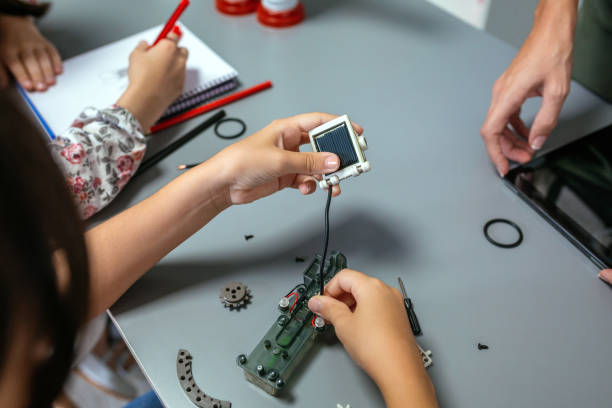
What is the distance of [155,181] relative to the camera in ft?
3.13

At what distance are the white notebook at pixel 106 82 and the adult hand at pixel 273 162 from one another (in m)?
0.37

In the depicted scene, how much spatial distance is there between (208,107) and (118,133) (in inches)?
9.1

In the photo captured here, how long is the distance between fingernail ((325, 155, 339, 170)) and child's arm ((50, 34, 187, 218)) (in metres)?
0.41

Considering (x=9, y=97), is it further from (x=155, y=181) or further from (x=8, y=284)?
(x=155, y=181)

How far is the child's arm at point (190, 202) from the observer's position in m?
0.75

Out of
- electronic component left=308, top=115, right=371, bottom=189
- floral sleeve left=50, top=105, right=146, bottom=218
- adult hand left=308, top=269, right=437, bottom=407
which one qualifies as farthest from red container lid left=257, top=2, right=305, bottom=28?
adult hand left=308, top=269, right=437, bottom=407

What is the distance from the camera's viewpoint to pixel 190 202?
80 cm

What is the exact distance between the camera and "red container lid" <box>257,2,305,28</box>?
1316 mm

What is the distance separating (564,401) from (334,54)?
3.08 ft

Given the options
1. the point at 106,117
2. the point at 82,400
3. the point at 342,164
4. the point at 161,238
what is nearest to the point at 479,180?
the point at 342,164

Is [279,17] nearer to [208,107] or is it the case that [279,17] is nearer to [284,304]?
[208,107]

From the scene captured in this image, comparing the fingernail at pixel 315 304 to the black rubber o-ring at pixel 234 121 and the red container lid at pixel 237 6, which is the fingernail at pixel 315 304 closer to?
the black rubber o-ring at pixel 234 121

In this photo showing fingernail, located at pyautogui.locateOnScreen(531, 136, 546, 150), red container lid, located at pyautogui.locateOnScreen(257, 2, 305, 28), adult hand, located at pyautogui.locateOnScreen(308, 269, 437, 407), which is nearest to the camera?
adult hand, located at pyautogui.locateOnScreen(308, 269, 437, 407)

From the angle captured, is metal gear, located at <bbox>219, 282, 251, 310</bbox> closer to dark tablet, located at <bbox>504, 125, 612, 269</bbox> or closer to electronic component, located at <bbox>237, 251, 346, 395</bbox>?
electronic component, located at <bbox>237, 251, 346, 395</bbox>
